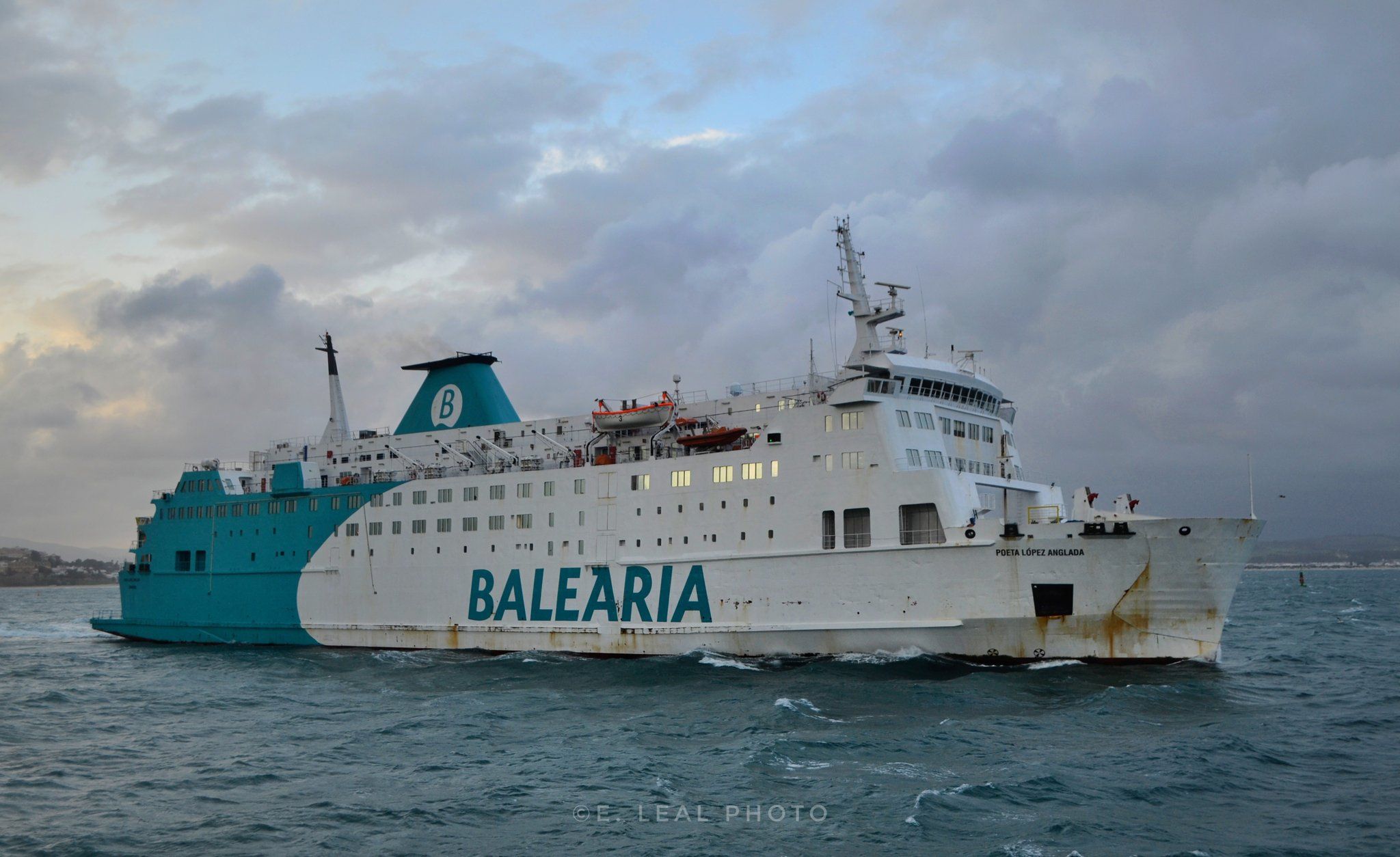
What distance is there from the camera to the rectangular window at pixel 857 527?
76.2 feet

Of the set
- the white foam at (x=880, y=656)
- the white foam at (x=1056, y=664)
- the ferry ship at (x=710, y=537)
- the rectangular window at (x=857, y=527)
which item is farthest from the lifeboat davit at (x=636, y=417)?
the white foam at (x=1056, y=664)

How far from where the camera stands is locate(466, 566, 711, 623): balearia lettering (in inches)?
992

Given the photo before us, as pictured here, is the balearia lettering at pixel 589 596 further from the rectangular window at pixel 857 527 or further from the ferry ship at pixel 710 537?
the rectangular window at pixel 857 527

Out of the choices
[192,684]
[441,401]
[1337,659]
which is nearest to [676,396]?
[441,401]

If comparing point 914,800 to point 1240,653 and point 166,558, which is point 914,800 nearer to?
point 1240,653

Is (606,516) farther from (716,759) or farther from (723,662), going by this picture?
(716,759)

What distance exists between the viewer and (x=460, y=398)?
1330 inches

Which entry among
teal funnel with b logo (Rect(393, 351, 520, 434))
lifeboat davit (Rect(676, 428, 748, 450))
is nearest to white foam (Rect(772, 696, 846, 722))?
lifeboat davit (Rect(676, 428, 748, 450))

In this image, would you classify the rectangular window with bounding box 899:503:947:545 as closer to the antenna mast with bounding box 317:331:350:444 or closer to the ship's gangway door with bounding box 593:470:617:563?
the ship's gangway door with bounding box 593:470:617:563

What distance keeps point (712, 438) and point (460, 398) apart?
37.4 feet

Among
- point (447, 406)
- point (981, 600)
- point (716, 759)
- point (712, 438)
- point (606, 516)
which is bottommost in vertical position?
point (716, 759)

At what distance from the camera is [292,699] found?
73.9 ft

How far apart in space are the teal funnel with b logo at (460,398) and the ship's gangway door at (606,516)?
7017mm

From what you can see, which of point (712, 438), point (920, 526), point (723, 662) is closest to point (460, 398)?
point (712, 438)
